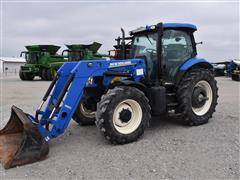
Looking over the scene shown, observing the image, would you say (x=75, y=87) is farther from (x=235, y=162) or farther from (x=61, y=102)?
(x=235, y=162)

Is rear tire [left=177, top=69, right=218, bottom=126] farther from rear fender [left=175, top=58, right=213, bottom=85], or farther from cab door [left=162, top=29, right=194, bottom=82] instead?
cab door [left=162, top=29, right=194, bottom=82]

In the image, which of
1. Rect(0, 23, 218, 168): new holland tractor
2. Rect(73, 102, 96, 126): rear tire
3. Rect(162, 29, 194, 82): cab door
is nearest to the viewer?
Rect(0, 23, 218, 168): new holland tractor

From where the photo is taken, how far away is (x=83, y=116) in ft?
18.2

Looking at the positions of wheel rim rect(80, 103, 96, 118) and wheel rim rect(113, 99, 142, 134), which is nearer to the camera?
wheel rim rect(113, 99, 142, 134)

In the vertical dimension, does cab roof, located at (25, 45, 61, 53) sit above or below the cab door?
above

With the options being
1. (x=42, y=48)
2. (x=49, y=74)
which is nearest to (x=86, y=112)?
(x=49, y=74)

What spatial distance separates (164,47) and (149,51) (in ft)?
1.04

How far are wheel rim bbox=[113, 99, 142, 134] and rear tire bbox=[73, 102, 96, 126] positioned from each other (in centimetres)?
132

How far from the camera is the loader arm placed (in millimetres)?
4051

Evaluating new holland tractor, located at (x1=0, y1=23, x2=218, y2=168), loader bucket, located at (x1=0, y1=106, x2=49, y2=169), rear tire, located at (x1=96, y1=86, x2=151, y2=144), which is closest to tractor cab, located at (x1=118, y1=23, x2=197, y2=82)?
new holland tractor, located at (x1=0, y1=23, x2=218, y2=168)

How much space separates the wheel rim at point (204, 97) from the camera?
5.56 metres

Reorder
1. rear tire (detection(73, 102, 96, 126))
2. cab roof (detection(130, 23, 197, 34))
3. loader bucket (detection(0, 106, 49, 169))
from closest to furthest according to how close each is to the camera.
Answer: loader bucket (detection(0, 106, 49, 169)) → cab roof (detection(130, 23, 197, 34)) → rear tire (detection(73, 102, 96, 126))

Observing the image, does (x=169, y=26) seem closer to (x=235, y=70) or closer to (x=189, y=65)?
(x=189, y=65)

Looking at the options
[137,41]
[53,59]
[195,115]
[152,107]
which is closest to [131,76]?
[152,107]
